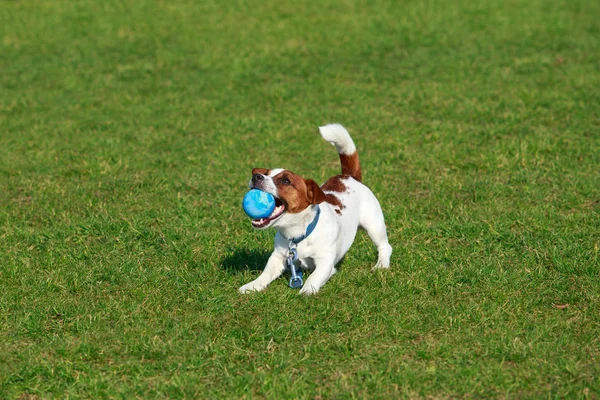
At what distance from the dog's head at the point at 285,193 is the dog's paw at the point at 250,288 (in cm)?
60

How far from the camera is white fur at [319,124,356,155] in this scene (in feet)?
22.8

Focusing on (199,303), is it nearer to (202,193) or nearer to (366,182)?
(202,193)

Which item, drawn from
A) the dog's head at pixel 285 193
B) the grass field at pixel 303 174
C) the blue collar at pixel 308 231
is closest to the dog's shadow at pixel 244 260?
the grass field at pixel 303 174

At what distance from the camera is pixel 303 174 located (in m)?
9.81

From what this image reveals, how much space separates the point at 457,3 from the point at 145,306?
47.7ft

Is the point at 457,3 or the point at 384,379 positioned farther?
the point at 457,3

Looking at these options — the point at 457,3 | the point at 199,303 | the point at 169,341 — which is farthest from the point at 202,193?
the point at 457,3

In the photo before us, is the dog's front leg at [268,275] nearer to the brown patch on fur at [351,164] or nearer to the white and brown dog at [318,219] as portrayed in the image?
the white and brown dog at [318,219]

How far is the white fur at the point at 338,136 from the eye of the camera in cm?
695

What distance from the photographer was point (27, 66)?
15.3m

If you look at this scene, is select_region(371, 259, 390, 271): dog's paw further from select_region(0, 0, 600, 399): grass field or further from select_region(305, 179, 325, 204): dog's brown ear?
select_region(305, 179, 325, 204): dog's brown ear

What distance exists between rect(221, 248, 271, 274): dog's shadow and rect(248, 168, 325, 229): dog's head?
0.97 meters

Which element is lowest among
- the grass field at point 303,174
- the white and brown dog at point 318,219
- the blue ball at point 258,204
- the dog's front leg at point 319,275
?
the grass field at point 303,174

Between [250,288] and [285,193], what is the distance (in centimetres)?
90
